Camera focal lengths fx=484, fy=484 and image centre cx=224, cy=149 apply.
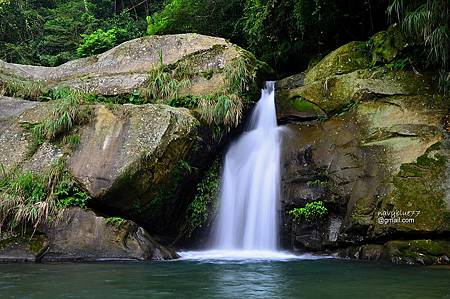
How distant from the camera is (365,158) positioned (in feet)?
25.9

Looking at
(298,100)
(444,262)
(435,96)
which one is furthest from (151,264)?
(435,96)

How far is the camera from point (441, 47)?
7.83 meters

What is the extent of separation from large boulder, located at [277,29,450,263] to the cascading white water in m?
0.24

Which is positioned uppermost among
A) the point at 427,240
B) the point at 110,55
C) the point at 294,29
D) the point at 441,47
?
the point at 294,29

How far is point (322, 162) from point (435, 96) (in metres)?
2.30

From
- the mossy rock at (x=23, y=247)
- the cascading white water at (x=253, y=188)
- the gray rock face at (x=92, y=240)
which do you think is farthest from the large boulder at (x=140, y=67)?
the mossy rock at (x=23, y=247)

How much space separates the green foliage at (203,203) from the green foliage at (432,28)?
4.28 meters

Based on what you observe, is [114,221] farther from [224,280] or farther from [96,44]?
[96,44]

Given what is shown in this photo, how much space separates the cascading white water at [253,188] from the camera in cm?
831

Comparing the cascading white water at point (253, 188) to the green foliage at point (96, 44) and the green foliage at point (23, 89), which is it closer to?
the green foliage at point (23, 89)

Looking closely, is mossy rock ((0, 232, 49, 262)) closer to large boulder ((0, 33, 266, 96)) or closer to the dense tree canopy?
large boulder ((0, 33, 266, 96))

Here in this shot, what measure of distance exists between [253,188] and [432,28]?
4.05 metres

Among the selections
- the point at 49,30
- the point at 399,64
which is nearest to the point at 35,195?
the point at 399,64

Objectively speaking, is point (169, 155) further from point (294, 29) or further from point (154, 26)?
point (154, 26)
